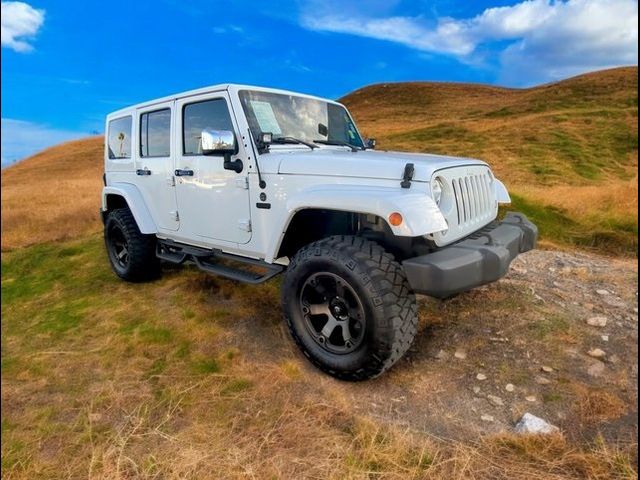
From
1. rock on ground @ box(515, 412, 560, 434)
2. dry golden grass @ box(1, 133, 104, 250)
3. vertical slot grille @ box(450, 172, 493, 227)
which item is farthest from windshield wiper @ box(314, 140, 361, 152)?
dry golden grass @ box(1, 133, 104, 250)

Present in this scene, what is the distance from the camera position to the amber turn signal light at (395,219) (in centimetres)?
260

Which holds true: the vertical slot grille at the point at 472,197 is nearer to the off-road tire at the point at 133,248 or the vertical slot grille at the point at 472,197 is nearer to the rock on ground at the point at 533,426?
the rock on ground at the point at 533,426

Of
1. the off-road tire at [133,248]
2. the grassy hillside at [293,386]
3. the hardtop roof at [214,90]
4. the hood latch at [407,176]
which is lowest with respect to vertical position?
the grassy hillside at [293,386]

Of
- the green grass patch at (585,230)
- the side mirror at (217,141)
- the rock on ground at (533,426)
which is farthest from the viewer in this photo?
the green grass patch at (585,230)

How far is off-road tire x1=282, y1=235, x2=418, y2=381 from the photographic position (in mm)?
2773

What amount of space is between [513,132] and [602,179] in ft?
29.7

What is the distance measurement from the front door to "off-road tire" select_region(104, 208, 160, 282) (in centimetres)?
96

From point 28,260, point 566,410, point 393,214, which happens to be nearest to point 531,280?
point 566,410

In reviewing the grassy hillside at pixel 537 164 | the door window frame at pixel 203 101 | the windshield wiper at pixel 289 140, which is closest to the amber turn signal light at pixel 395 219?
the windshield wiper at pixel 289 140

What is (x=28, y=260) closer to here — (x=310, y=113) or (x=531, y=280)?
(x=310, y=113)

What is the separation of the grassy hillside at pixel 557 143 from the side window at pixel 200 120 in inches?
211

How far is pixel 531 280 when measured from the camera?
4.64 m

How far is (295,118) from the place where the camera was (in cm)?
397

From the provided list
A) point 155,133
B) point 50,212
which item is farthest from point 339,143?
point 50,212
